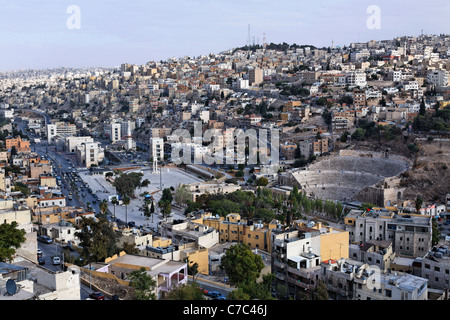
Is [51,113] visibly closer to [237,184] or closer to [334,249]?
[237,184]

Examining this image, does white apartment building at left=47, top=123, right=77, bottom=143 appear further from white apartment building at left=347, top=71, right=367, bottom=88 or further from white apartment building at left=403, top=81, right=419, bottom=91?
white apartment building at left=403, top=81, right=419, bottom=91

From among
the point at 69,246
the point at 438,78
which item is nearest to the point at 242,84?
the point at 438,78

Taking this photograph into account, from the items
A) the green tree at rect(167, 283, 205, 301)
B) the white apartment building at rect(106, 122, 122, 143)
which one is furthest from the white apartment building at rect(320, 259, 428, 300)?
the white apartment building at rect(106, 122, 122, 143)

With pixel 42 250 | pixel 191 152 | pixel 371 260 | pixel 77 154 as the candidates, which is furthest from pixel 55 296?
pixel 77 154

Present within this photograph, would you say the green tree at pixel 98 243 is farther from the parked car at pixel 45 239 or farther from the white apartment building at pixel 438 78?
the white apartment building at pixel 438 78

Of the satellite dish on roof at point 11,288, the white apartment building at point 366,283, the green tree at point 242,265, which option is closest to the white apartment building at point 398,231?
the white apartment building at point 366,283

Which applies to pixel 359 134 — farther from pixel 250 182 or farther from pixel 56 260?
pixel 56 260
